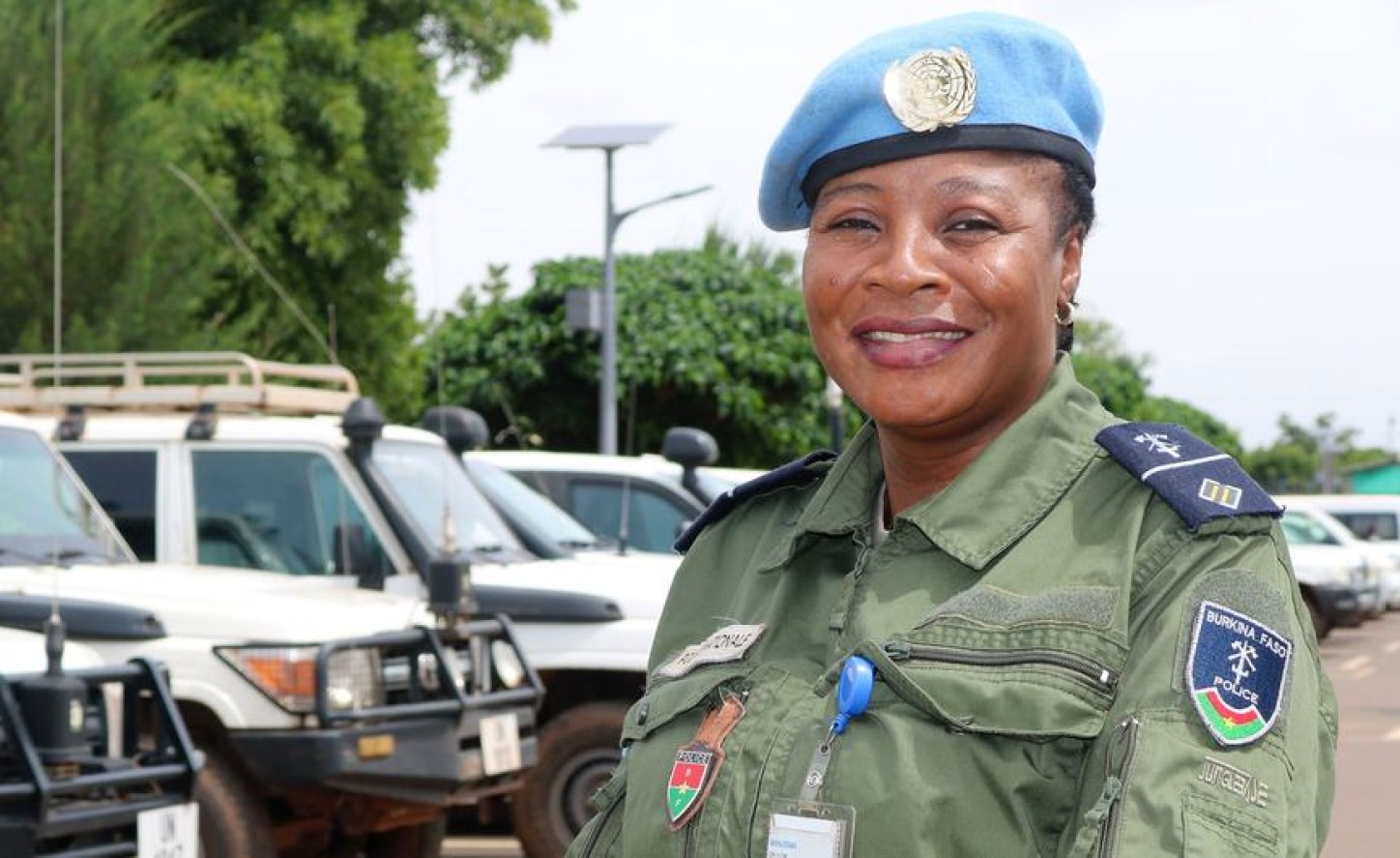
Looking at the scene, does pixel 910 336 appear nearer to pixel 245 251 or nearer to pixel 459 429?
pixel 459 429

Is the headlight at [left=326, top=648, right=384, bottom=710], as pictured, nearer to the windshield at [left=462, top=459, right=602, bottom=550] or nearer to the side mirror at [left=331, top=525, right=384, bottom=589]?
the side mirror at [left=331, top=525, right=384, bottom=589]

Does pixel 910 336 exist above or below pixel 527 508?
above

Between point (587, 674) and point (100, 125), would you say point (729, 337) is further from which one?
A: point (587, 674)

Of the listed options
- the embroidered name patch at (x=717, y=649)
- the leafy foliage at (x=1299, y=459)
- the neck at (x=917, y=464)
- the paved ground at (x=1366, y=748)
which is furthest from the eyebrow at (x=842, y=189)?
the leafy foliage at (x=1299, y=459)

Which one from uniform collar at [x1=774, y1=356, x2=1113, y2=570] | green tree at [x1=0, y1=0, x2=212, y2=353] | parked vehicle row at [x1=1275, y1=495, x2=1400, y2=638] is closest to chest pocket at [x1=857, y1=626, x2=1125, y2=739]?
uniform collar at [x1=774, y1=356, x2=1113, y2=570]

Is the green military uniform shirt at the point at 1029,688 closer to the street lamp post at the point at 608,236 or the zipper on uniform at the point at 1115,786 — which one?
the zipper on uniform at the point at 1115,786

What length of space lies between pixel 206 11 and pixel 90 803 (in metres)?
18.7

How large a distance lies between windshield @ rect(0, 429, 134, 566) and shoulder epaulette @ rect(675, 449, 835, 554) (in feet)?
18.6

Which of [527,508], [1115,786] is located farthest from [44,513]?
[1115,786]

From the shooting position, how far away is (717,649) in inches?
81.7

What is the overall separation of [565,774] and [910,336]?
6569 mm

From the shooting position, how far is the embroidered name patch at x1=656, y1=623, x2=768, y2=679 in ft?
6.73

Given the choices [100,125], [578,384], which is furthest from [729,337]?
[100,125]

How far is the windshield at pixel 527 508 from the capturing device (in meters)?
9.70
